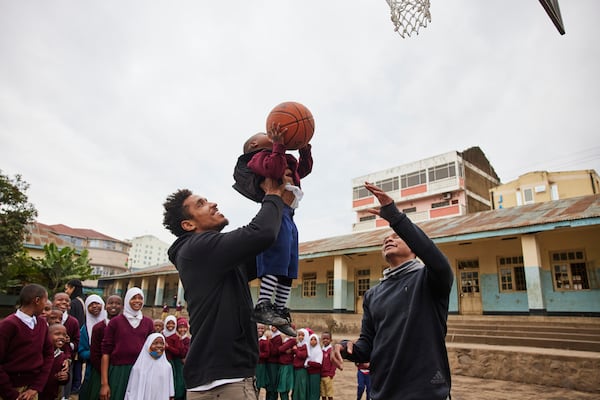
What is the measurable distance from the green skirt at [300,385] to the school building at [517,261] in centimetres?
871

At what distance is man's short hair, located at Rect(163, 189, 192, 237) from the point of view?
2383mm

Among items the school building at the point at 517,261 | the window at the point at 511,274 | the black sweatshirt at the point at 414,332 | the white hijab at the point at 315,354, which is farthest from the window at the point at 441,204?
the black sweatshirt at the point at 414,332

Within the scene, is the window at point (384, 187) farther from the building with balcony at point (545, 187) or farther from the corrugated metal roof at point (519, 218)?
the corrugated metal roof at point (519, 218)

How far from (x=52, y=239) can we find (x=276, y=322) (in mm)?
46701

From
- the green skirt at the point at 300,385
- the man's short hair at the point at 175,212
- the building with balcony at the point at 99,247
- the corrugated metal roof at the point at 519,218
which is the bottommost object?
the green skirt at the point at 300,385

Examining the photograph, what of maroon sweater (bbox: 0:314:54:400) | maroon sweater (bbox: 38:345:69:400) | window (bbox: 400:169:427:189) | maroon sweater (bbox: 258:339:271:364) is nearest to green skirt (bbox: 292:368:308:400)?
maroon sweater (bbox: 258:339:271:364)

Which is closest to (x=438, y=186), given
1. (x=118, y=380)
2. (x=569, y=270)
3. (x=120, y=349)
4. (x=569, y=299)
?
(x=569, y=270)

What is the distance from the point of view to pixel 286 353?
774 centimetres

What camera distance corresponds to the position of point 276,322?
6.95 ft

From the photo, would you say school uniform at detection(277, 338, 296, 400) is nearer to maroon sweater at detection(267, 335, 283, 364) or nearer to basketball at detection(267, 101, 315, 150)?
maroon sweater at detection(267, 335, 283, 364)

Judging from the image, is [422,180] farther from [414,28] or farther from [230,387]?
[230,387]

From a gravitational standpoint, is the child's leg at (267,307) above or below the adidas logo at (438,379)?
above

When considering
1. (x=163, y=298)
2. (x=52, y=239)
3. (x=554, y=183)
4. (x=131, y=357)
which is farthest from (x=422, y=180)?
(x=52, y=239)

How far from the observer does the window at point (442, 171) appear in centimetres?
3167
